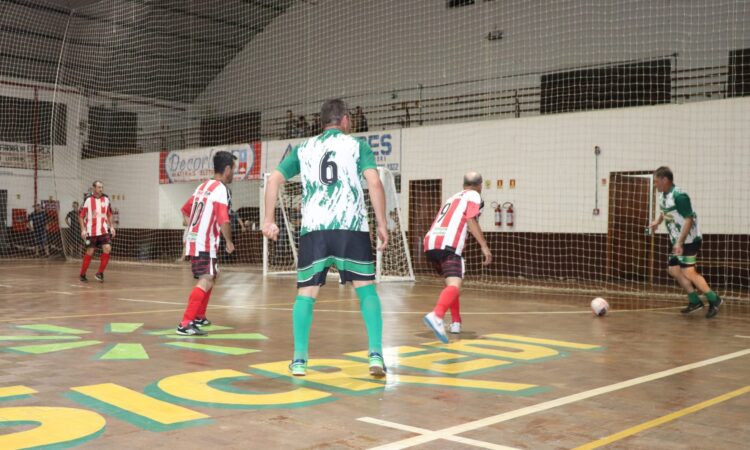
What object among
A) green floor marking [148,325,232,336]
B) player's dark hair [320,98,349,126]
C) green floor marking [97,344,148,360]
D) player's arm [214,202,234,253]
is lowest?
green floor marking [148,325,232,336]

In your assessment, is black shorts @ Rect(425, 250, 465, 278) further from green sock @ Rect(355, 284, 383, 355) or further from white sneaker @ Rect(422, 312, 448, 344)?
green sock @ Rect(355, 284, 383, 355)

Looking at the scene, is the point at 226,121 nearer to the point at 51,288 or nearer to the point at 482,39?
the point at 482,39

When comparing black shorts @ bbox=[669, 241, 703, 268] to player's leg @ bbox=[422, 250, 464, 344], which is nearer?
player's leg @ bbox=[422, 250, 464, 344]

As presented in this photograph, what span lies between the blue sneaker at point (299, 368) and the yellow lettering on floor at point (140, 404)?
110 centimetres

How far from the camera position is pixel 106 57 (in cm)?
2655

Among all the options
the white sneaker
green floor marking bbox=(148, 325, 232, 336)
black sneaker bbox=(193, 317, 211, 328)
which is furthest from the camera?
black sneaker bbox=(193, 317, 211, 328)

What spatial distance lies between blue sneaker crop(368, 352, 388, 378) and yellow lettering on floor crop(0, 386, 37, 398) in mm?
2189

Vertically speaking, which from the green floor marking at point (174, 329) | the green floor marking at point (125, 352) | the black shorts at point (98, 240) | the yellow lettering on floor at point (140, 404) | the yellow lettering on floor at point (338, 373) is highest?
the black shorts at point (98, 240)

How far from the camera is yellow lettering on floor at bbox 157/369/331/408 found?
172 inches

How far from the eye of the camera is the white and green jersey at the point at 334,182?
5207 mm

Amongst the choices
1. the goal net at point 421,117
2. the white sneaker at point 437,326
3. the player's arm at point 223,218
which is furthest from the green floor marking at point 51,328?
the goal net at point 421,117

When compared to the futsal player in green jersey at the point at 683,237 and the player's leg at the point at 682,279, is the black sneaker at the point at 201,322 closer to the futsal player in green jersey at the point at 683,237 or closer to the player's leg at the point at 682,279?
the futsal player in green jersey at the point at 683,237

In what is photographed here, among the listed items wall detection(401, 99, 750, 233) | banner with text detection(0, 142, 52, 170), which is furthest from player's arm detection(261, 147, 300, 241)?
banner with text detection(0, 142, 52, 170)

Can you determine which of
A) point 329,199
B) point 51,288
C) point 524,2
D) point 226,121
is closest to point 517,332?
point 329,199
